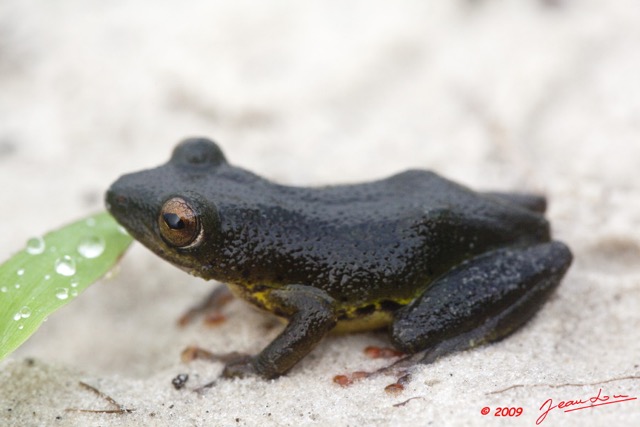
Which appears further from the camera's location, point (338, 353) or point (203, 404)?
point (338, 353)

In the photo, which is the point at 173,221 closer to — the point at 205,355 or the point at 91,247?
the point at 91,247

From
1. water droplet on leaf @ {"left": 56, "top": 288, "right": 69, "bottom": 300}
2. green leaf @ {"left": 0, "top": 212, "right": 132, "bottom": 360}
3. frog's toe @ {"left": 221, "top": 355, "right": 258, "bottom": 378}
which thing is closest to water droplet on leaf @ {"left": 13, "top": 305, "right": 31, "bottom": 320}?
green leaf @ {"left": 0, "top": 212, "right": 132, "bottom": 360}

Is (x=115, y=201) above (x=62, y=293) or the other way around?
above

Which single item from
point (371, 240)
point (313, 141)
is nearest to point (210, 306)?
point (371, 240)

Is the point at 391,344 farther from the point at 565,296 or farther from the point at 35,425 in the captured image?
the point at 35,425

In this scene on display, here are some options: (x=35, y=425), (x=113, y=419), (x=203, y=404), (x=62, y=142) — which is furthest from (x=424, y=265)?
(x=62, y=142)
